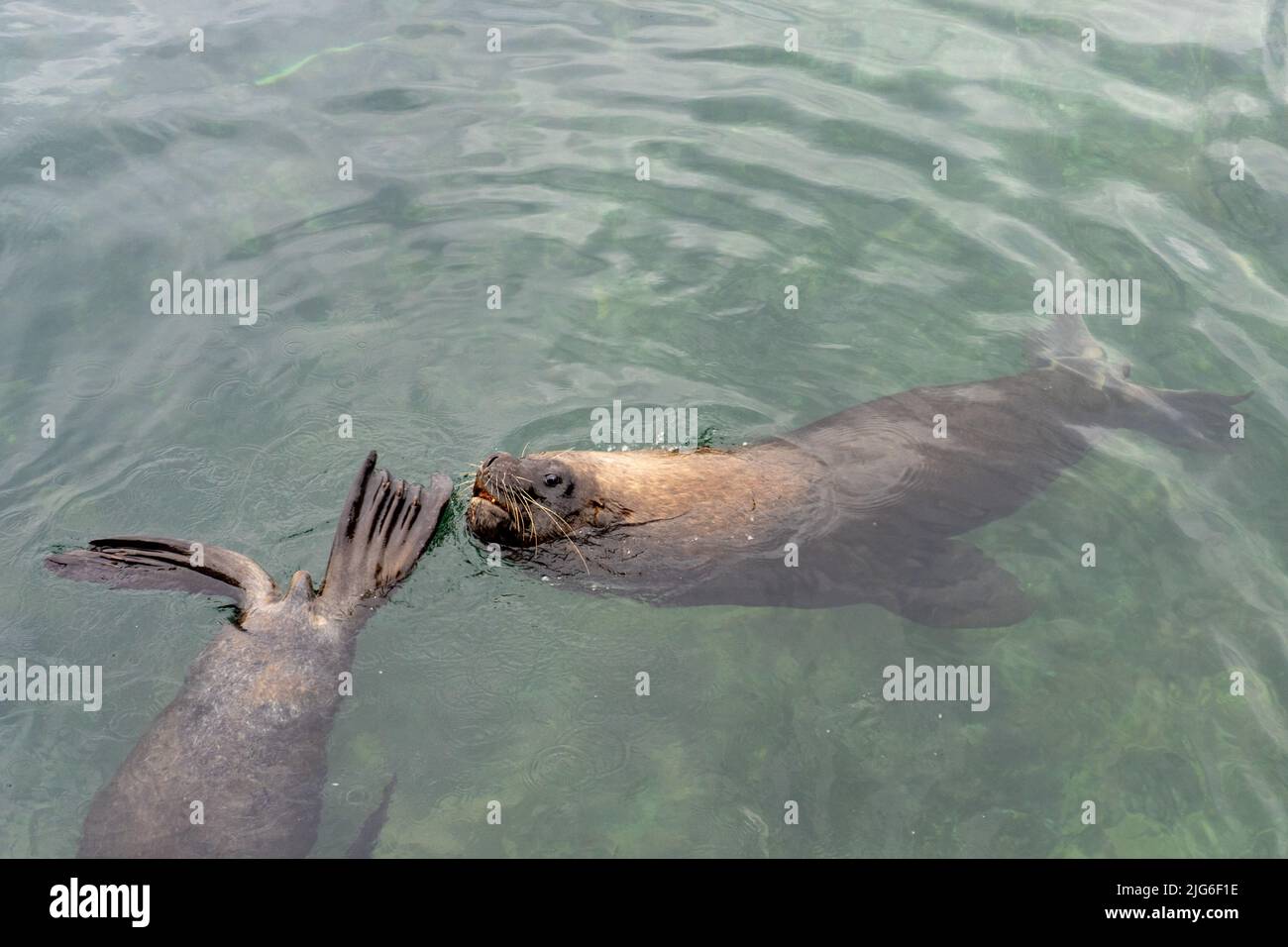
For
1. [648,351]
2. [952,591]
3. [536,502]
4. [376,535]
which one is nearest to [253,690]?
[376,535]

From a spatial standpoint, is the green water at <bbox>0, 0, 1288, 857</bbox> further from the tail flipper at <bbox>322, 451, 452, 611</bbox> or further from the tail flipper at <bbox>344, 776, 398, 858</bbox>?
the tail flipper at <bbox>322, 451, 452, 611</bbox>

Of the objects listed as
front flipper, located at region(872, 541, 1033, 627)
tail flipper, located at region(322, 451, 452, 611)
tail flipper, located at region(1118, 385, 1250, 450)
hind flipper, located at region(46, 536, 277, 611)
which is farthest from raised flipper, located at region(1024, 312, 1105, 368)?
hind flipper, located at region(46, 536, 277, 611)

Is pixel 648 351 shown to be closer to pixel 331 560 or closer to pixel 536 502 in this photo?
pixel 536 502

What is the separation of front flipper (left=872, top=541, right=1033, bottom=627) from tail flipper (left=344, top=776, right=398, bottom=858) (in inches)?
121

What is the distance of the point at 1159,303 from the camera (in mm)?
9445

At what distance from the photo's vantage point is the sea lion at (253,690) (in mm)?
5465

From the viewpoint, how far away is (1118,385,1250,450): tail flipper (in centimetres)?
824

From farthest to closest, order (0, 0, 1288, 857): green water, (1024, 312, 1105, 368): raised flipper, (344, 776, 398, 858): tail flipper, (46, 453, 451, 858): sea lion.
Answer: (1024, 312, 1105, 368): raised flipper < (0, 0, 1288, 857): green water < (344, 776, 398, 858): tail flipper < (46, 453, 451, 858): sea lion

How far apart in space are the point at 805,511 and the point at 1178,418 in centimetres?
309

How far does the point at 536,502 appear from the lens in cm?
677

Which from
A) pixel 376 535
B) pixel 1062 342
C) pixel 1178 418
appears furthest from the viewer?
pixel 1062 342

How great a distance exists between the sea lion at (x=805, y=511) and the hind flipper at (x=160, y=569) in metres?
1.36

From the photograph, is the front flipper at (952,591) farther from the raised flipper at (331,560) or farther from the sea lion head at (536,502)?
the raised flipper at (331,560)

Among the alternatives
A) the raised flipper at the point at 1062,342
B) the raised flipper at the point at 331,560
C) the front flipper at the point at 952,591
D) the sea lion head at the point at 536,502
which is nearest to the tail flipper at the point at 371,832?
the raised flipper at the point at 331,560
